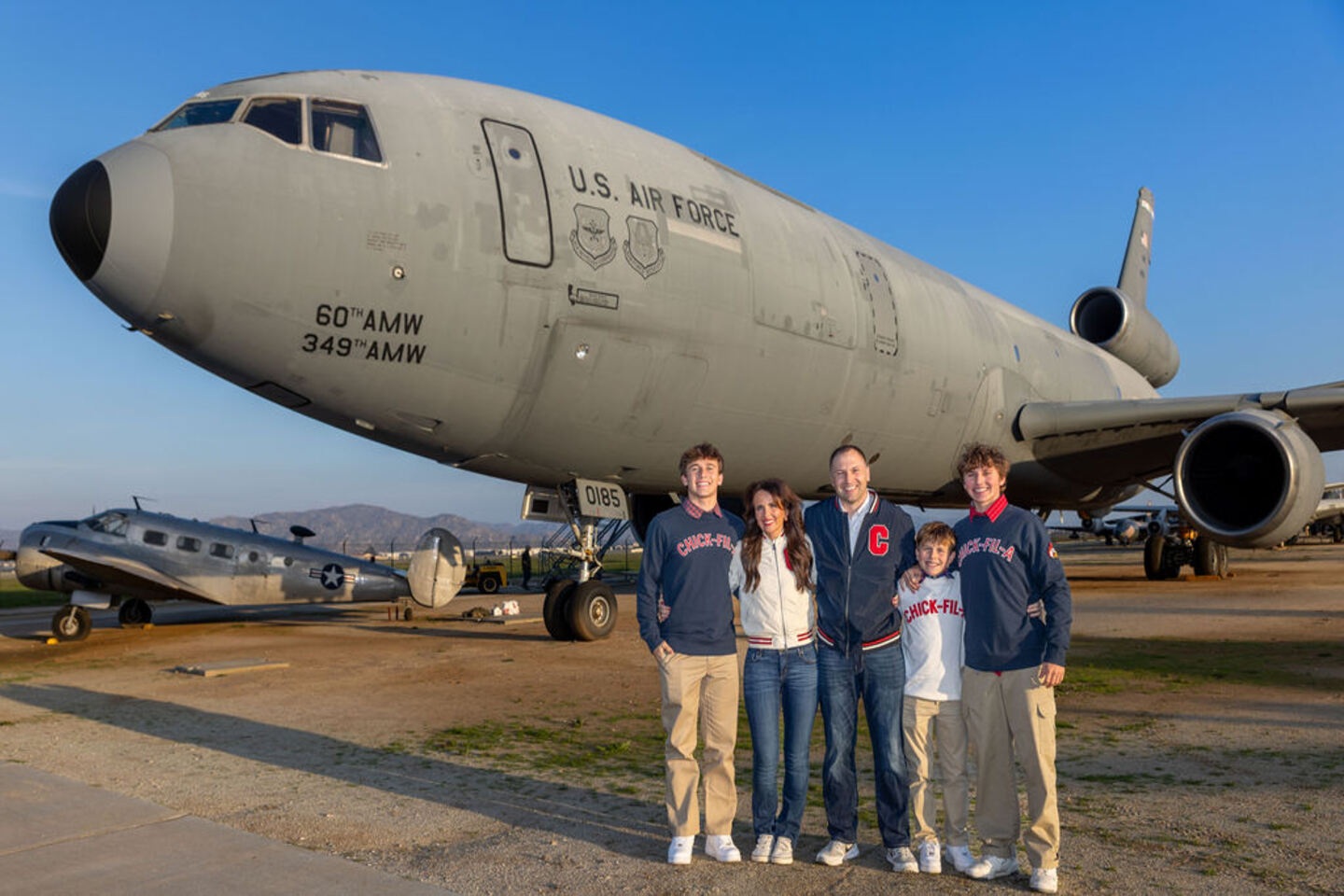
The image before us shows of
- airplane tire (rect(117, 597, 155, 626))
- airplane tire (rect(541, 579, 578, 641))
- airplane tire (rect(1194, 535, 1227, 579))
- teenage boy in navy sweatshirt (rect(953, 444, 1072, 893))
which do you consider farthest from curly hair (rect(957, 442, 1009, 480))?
airplane tire (rect(1194, 535, 1227, 579))

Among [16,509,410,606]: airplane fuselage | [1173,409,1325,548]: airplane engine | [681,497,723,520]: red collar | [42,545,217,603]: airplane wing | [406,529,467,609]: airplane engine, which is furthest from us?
[16,509,410,606]: airplane fuselage

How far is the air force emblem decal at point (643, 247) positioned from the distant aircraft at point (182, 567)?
6.77m

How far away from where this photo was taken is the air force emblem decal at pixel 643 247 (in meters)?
9.33

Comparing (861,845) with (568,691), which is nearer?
(861,845)

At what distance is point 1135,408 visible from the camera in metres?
15.3

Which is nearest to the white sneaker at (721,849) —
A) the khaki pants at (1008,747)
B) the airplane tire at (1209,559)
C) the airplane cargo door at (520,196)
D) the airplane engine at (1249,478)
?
the khaki pants at (1008,747)

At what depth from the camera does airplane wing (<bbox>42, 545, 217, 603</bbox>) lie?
615 inches

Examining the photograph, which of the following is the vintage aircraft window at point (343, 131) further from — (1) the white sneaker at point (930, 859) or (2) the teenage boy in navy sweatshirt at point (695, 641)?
(1) the white sneaker at point (930, 859)

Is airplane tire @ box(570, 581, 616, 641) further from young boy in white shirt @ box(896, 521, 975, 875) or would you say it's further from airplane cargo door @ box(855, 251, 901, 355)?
young boy in white shirt @ box(896, 521, 975, 875)

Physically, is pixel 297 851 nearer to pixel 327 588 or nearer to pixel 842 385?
pixel 842 385

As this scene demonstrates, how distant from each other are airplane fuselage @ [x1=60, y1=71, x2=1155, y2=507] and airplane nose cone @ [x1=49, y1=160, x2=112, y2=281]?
0.09 m

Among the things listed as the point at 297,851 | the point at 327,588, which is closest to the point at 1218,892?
the point at 297,851

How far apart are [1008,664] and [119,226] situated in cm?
688

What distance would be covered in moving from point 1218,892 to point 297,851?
385cm
